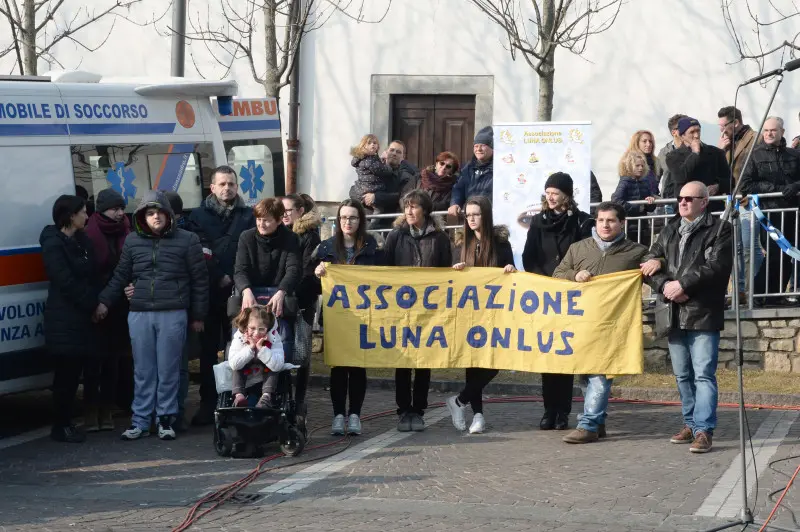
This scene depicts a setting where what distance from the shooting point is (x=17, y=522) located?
25.8ft

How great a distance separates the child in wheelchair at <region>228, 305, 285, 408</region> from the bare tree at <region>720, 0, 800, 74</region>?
10460 millimetres

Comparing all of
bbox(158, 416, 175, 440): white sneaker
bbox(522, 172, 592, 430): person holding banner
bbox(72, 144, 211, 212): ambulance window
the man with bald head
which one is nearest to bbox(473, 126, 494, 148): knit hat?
bbox(72, 144, 211, 212): ambulance window

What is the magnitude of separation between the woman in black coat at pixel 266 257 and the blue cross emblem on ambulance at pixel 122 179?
1.64m

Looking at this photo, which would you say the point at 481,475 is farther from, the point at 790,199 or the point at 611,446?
the point at 790,199

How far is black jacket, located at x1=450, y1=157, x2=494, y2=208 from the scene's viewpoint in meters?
13.8

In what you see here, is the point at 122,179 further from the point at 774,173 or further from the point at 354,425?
the point at 774,173

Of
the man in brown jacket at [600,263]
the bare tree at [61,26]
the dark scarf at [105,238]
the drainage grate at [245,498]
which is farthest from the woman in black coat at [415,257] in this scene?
the bare tree at [61,26]

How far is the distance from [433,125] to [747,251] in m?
7.80

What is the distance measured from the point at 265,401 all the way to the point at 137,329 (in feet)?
4.42

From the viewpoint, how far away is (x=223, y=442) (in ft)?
32.1

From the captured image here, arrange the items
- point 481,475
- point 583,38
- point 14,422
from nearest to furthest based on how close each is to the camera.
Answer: point 481,475 < point 14,422 < point 583,38

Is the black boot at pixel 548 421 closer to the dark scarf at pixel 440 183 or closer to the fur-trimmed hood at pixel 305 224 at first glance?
the fur-trimmed hood at pixel 305 224

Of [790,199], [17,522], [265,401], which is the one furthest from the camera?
[790,199]

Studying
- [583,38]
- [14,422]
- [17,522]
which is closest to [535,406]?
[14,422]
